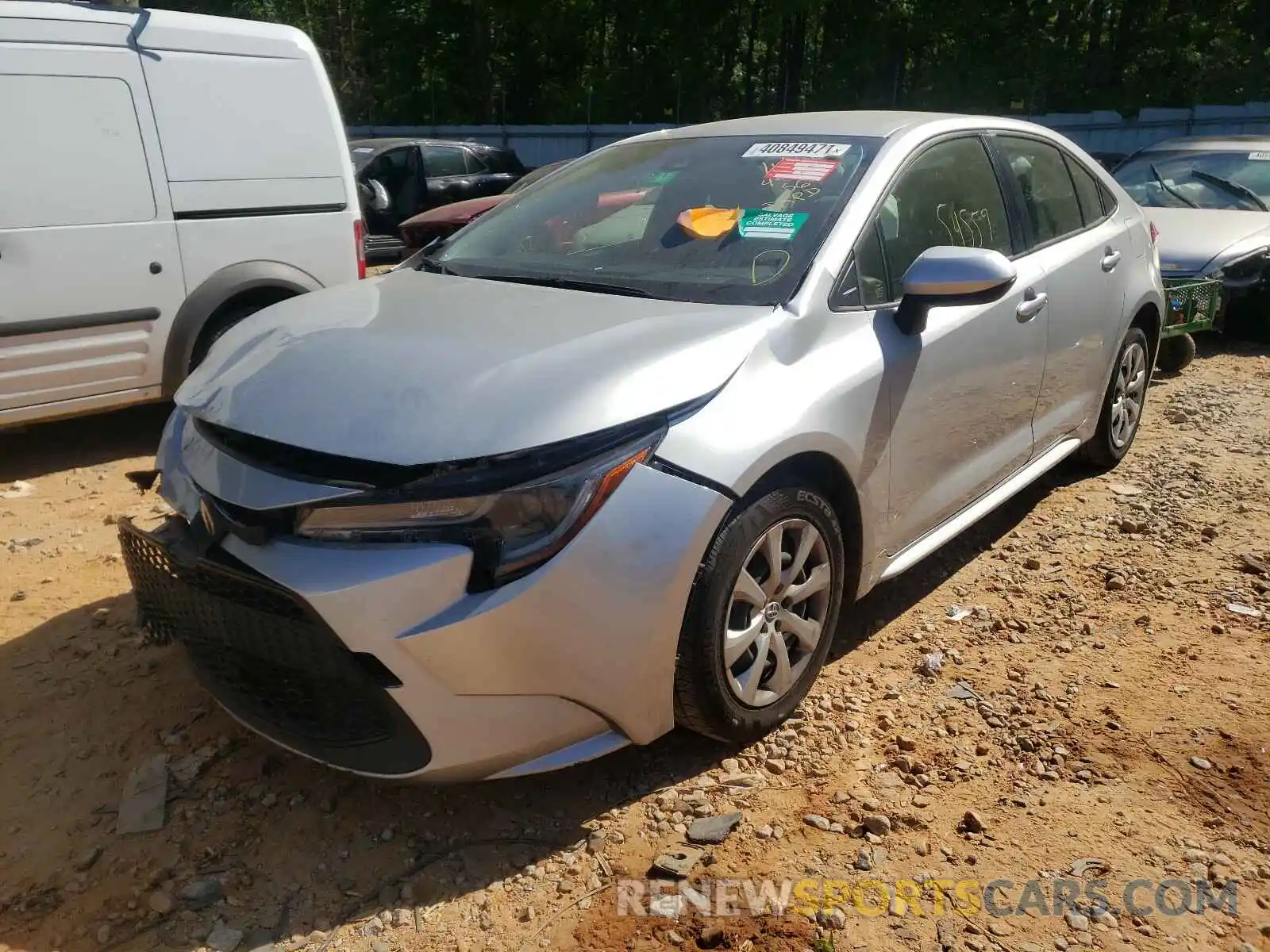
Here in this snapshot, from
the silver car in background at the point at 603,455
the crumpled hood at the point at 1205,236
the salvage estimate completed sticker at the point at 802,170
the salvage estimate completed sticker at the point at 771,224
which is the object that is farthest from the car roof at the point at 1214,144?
the salvage estimate completed sticker at the point at 771,224

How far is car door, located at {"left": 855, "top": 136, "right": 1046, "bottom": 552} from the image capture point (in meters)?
3.04

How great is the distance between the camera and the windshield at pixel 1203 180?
8141 mm

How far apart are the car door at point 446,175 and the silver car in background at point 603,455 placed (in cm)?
961

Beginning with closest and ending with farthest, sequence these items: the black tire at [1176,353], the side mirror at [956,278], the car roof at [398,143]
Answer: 1. the side mirror at [956,278]
2. the black tire at [1176,353]
3. the car roof at [398,143]

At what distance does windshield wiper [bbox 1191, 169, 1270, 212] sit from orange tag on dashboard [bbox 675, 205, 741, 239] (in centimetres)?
654

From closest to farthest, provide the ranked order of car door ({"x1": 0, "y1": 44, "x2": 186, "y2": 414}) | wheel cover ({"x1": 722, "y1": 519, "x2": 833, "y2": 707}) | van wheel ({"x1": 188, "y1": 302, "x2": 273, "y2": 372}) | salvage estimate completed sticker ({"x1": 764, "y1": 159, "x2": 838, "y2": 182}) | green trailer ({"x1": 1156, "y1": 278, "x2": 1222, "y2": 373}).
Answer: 1. wheel cover ({"x1": 722, "y1": 519, "x2": 833, "y2": 707})
2. salvage estimate completed sticker ({"x1": 764, "y1": 159, "x2": 838, "y2": 182})
3. car door ({"x1": 0, "y1": 44, "x2": 186, "y2": 414})
4. van wheel ({"x1": 188, "y1": 302, "x2": 273, "y2": 372})
5. green trailer ({"x1": 1156, "y1": 278, "x2": 1222, "y2": 373})

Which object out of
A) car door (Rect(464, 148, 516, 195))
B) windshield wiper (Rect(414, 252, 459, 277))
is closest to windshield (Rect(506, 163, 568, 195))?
windshield wiper (Rect(414, 252, 459, 277))

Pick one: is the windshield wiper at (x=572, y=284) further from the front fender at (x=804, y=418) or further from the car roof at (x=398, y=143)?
the car roof at (x=398, y=143)

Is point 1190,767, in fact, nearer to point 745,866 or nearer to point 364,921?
point 745,866

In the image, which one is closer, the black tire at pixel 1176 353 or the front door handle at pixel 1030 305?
the front door handle at pixel 1030 305

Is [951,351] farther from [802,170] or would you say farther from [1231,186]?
[1231,186]

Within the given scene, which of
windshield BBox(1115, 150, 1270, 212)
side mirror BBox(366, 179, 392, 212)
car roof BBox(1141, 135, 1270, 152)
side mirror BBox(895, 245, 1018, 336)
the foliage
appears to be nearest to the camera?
side mirror BBox(895, 245, 1018, 336)

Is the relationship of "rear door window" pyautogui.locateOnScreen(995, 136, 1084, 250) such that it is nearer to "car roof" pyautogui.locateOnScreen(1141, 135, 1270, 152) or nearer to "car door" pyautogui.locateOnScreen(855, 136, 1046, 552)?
"car door" pyautogui.locateOnScreen(855, 136, 1046, 552)

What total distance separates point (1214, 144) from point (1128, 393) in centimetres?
535
